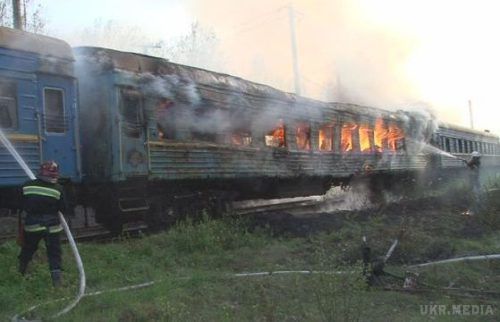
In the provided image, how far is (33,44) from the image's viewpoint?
8.87 metres

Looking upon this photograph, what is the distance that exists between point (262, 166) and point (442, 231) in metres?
4.41

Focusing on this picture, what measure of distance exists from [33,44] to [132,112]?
1952mm

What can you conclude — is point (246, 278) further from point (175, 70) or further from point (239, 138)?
point (239, 138)

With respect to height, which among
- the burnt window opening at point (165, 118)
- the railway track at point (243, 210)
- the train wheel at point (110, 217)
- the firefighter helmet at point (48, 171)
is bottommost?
the railway track at point (243, 210)

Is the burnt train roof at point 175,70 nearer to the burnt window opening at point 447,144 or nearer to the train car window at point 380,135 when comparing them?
the train car window at point 380,135

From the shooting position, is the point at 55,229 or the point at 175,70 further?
the point at 175,70

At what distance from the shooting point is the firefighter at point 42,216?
650 cm

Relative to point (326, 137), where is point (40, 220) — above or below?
below

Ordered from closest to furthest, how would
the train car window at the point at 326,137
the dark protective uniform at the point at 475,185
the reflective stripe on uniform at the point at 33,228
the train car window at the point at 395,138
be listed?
the reflective stripe on uniform at the point at 33,228 < the dark protective uniform at the point at 475,185 < the train car window at the point at 326,137 < the train car window at the point at 395,138

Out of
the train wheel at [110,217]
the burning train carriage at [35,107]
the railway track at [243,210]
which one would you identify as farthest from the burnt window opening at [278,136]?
the burning train carriage at [35,107]

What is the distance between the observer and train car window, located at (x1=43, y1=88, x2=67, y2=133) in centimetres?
906

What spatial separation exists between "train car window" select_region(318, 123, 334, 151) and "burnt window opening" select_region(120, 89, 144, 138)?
6011mm

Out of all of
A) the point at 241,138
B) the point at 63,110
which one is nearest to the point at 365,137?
the point at 241,138

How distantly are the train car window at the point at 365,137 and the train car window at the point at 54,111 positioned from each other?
32.6 feet
